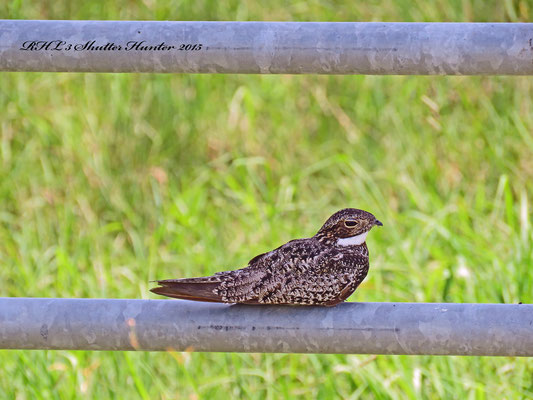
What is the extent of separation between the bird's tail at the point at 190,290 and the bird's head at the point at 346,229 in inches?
10.9

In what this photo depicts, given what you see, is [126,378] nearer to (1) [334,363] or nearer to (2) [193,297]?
(1) [334,363]

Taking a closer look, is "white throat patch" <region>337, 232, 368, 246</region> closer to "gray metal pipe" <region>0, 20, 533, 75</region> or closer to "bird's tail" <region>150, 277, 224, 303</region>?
"bird's tail" <region>150, 277, 224, 303</region>

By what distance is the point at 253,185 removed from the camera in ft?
12.5

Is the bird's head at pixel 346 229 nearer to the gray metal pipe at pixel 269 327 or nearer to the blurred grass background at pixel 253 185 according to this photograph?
the gray metal pipe at pixel 269 327

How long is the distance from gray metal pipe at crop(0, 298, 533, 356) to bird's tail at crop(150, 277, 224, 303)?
0.05 metres

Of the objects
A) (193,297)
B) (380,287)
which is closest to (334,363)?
(380,287)

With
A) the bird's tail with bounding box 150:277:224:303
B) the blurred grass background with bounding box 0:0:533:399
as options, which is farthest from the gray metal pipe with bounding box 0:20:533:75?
the blurred grass background with bounding box 0:0:533:399

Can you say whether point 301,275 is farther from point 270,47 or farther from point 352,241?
point 270,47

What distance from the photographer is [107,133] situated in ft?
13.1

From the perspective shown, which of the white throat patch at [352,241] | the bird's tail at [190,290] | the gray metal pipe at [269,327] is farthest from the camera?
the white throat patch at [352,241]

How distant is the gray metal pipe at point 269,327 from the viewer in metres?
1.27

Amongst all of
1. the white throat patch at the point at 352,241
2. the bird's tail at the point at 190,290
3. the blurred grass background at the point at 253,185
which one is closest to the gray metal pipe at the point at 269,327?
the bird's tail at the point at 190,290

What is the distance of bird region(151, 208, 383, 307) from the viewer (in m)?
1.43

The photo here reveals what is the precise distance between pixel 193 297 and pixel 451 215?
216cm
